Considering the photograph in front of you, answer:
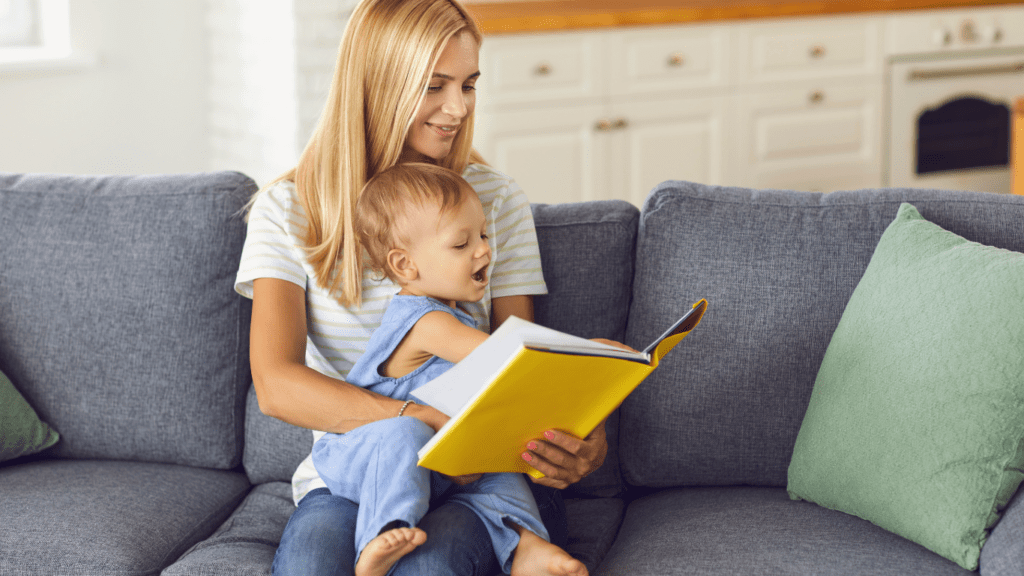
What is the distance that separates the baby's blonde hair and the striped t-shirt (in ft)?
0.28

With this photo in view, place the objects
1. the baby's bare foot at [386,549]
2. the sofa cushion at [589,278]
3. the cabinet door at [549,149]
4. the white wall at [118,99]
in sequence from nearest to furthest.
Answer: the baby's bare foot at [386,549] < the sofa cushion at [589,278] < the white wall at [118,99] < the cabinet door at [549,149]

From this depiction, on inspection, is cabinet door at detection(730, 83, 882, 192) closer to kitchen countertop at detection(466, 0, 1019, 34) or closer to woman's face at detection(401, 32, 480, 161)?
kitchen countertop at detection(466, 0, 1019, 34)

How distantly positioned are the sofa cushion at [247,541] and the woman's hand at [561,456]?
400mm

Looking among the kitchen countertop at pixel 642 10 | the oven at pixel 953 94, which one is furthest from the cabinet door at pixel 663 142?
the oven at pixel 953 94

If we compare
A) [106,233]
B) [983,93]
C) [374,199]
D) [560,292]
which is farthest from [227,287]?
[983,93]

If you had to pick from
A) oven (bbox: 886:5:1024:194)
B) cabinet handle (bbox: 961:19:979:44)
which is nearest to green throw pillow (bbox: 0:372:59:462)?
oven (bbox: 886:5:1024:194)

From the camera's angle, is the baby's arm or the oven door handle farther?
the oven door handle

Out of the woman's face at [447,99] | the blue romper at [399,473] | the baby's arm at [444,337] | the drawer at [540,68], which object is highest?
the drawer at [540,68]

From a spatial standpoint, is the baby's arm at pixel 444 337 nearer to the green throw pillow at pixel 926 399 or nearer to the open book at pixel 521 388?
the open book at pixel 521 388

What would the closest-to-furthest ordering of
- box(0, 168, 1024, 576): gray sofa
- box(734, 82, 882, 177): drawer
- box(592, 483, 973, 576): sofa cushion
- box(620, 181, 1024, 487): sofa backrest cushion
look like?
box(592, 483, 973, 576): sofa cushion → box(0, 168, 1024, 576): gray sofa → box(620, 181, 1024, 487): sofa backrest cushion → box(734, 82, 882, 177): drawer

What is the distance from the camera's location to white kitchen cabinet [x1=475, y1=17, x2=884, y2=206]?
3436 millimetres

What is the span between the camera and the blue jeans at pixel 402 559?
3.70 feet

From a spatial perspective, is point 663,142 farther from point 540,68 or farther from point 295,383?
point 295,383

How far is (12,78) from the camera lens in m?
2.79
